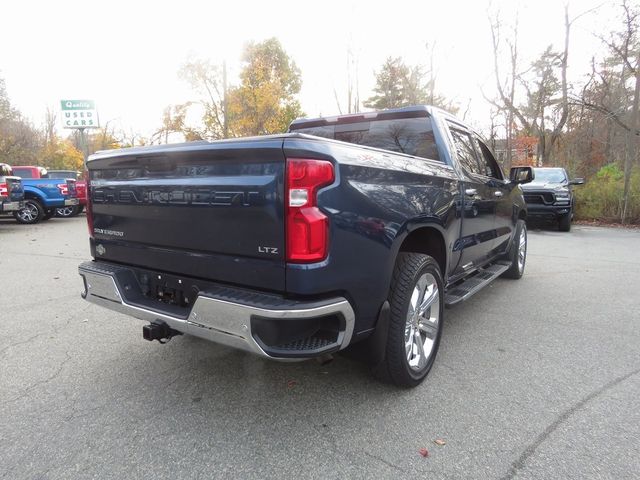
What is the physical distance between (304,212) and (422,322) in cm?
141

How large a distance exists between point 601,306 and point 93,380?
503cm

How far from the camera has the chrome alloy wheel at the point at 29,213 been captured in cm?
1338

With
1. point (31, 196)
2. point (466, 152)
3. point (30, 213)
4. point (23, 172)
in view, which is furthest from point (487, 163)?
point (23, 172)

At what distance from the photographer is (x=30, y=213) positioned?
1350 cm

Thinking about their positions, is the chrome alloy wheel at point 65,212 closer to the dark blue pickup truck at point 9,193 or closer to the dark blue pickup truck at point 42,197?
the dark blue pickup truck at point 42,197

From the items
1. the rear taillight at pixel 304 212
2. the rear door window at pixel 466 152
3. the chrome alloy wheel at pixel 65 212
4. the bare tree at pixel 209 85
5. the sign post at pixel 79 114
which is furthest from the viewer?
the bare tree at pixel 209 85

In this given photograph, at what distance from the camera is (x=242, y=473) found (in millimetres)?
2027

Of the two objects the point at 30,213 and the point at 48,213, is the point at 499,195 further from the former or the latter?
the point at 48,213

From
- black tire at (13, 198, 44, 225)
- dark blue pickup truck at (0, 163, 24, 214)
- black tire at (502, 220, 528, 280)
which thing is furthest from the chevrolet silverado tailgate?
black tire at (13, 198, 44, 225)

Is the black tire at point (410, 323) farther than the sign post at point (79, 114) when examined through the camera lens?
No

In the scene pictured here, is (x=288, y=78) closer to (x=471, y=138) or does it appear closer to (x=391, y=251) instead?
(x=471, y=138)

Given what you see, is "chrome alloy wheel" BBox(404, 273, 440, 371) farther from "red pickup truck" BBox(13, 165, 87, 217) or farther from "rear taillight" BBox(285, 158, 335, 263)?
"red pickup truck" BBox(13, 165, 87, 217)

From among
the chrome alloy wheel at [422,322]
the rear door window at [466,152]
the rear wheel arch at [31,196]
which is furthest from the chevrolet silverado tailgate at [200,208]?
the rear wheel arch at [31,196]

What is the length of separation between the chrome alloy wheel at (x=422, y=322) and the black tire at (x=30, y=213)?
14.3 meters
